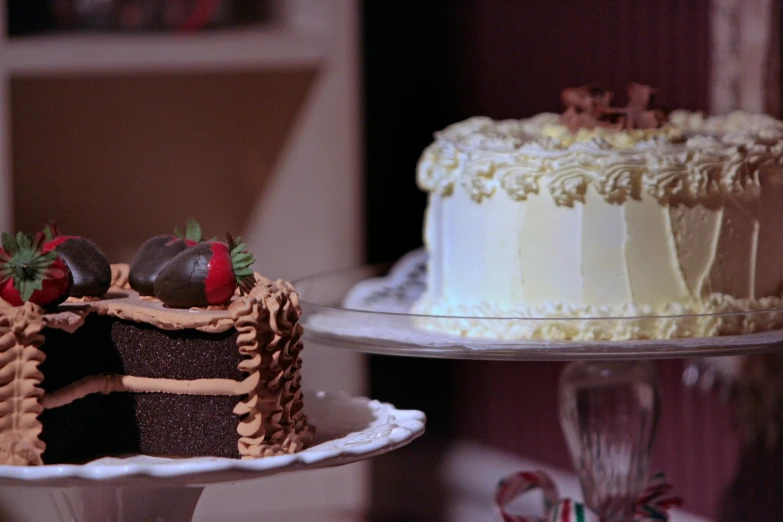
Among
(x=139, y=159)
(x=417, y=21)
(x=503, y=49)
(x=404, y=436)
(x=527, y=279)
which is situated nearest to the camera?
(x=404, y=436)

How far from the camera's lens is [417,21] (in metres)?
2.86

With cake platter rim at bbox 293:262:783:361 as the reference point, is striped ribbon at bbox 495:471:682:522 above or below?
below

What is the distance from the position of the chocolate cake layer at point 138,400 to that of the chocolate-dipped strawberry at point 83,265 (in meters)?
0.05

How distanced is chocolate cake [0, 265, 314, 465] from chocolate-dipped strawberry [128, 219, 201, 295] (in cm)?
2

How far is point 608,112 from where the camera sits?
1676 mm

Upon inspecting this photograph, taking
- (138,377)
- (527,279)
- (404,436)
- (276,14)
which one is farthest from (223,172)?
(404,436)

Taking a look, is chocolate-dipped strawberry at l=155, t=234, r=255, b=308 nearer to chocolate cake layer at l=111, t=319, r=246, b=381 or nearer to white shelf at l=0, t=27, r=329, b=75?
chocolate cake layer at l=111, t=319, r=246, b=381

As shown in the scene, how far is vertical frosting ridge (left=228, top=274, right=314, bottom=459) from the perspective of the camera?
1089 millimetres

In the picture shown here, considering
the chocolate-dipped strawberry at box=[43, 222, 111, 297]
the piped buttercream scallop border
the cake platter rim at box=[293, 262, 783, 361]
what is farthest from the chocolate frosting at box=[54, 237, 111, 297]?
the piped buttercream scallop border

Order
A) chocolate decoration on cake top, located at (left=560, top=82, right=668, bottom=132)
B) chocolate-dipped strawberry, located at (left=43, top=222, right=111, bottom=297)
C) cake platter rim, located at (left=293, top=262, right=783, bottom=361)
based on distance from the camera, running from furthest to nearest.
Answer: chocolate decoration on cake top, located at (left=560, top=82, right=668, bottom=132), cake platter rim, located at (left=293, top=262, right=783, bottom=361), chocolate-dipped strawberry, located at (left=43, top=222, right=111, bottom=297)

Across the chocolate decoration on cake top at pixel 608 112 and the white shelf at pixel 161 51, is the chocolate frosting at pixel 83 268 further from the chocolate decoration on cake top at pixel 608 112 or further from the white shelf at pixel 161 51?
the chocolate decoration on cake top at pixel 608 112

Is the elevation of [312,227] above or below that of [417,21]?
below

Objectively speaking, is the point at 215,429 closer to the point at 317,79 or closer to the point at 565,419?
the point at 565,419

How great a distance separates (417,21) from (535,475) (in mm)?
1502
